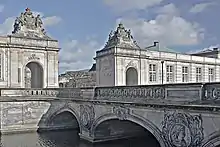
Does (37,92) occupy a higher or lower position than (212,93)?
lower

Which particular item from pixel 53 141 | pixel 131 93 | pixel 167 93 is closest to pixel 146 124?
→ pixel 131 93

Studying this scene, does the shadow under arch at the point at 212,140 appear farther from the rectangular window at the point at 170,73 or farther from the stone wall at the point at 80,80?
the stone wall at the point at 80,80

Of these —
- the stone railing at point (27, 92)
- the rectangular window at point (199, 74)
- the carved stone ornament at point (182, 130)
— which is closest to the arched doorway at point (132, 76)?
the stone railing at point (27, 92)

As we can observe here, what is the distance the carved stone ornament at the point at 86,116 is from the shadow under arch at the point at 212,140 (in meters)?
8.67

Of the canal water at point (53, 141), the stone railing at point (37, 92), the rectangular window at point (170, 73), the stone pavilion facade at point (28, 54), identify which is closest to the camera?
the canal water at point (53, 141)

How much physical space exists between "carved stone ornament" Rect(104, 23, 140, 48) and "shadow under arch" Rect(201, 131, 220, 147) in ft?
57.1

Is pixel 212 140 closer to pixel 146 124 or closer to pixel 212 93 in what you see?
pixel 212 93

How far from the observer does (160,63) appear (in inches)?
1155

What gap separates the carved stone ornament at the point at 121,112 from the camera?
13391 mm

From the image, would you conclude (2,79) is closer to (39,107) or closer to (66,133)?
(39,107)

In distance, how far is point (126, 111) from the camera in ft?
43.9

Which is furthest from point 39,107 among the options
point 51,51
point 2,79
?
point 51,51

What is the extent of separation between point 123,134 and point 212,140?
10145mm

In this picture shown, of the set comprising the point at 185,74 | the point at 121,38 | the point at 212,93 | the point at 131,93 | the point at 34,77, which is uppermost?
the point at 121,38
